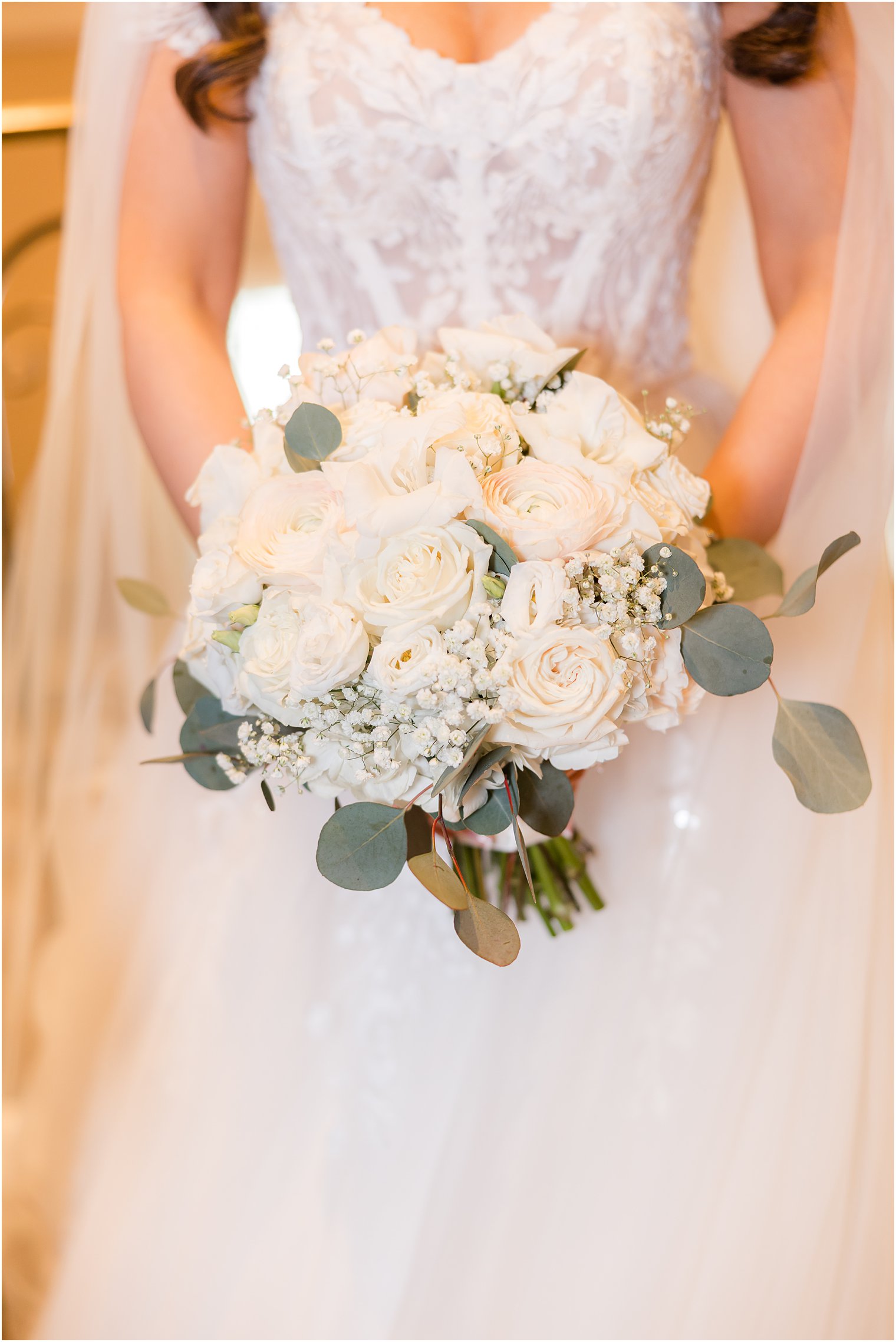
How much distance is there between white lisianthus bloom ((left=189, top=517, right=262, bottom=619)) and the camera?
0.62 meters

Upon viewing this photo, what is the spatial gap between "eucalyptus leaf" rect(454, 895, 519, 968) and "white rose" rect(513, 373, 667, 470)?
309 millimetres

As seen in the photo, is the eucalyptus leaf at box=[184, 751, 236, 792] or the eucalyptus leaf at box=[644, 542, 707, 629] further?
the eucalyptus leaf at box=[184, 751, 236, 792]

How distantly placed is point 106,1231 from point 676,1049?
0.56 m

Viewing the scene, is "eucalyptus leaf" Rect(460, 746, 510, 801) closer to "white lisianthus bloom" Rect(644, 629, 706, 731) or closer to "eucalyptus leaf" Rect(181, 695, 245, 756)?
"white lisianthus bloom" Rect(644, 629, 706, 731)

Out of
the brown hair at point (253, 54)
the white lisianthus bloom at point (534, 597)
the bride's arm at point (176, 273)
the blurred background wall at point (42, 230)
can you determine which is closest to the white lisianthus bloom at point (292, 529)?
the white lisianthus bloom at point (534, 597)

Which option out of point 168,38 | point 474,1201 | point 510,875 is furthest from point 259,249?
point 474,1201

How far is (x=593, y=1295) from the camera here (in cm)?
80

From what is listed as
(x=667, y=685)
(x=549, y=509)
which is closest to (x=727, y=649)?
(x=667, y=685)

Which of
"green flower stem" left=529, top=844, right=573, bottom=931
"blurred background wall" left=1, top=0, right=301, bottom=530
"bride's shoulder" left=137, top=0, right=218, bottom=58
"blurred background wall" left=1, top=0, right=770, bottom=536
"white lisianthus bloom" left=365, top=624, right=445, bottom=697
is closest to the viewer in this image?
"white lisianthus bloom" left=365, top=624, right=445, bottom=697

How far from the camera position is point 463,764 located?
576 millimetres

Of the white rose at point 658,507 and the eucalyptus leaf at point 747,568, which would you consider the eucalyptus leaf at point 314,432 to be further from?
the eucalyptus leaf at point 747,568

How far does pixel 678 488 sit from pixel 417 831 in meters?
0.31

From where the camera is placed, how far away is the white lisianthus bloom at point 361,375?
2.28 ft

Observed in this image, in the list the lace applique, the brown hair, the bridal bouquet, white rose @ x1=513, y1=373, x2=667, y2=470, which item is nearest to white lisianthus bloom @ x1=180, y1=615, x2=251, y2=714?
the bridal bouquet
